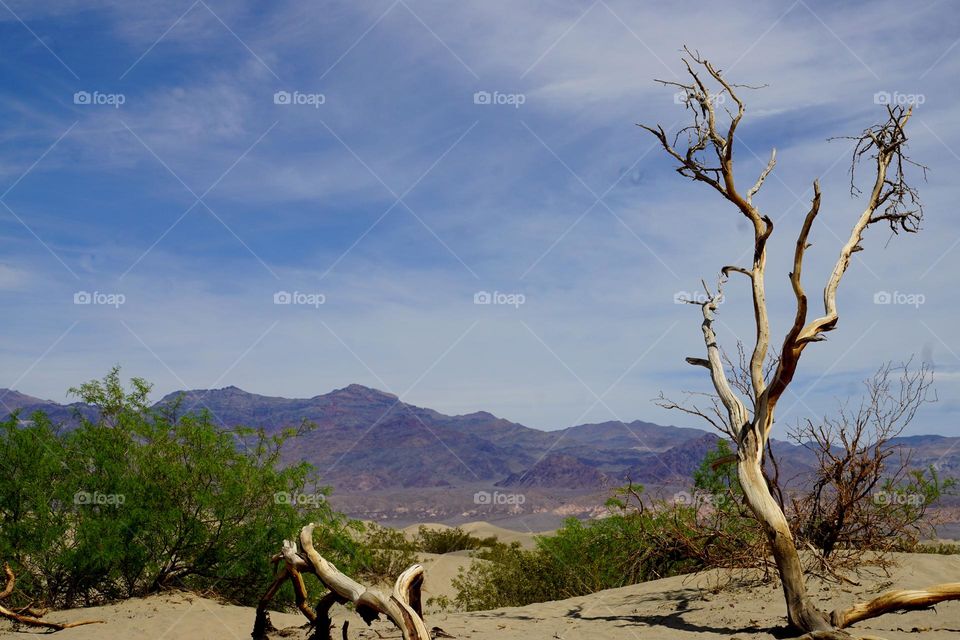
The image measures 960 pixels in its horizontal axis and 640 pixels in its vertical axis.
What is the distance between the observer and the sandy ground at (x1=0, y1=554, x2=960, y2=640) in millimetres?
8078

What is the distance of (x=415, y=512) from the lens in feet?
250

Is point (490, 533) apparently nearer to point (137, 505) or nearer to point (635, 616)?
point (137, 505)

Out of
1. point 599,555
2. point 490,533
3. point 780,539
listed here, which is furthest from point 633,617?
point 490,533

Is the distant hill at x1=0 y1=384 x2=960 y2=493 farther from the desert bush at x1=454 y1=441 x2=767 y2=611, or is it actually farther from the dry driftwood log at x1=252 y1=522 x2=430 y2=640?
the dry driftwood log at x1=252 y1=522 x2=430 y2=640

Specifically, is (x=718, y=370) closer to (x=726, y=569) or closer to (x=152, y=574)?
(x=726, y=569)

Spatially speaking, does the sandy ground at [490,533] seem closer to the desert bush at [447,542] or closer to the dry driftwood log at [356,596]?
the desert bush at [447,542]

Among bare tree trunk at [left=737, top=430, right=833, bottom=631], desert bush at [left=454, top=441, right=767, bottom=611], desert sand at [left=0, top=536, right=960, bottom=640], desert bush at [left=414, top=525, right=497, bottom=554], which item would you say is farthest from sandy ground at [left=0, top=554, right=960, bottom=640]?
desert bush at [left=414, top=525, right=497, bottom=554]

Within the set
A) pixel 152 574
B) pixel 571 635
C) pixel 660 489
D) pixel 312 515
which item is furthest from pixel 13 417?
pixel 660 489

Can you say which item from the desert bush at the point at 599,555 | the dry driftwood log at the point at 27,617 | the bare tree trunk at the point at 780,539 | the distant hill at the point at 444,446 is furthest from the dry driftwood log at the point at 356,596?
the distant hill at the point at 444,446

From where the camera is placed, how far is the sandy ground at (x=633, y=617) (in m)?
8.08

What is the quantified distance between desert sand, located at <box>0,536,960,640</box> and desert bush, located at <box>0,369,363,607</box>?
2.04 feet

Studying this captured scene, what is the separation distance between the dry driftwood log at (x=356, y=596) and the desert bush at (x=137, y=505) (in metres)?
3.96

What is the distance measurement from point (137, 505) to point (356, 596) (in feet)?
21.9

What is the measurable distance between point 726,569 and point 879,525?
6.73 feet
